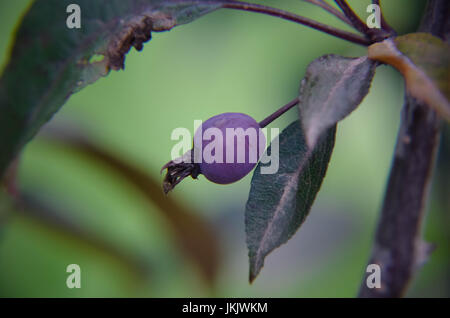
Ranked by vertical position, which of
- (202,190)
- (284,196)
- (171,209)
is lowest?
(284,196)

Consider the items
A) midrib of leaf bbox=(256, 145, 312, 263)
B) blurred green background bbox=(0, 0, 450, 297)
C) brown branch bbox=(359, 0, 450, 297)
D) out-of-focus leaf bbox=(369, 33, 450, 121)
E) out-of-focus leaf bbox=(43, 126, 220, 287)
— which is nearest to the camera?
out-of-focus leaf bbox=(369, 33, 450, 121)

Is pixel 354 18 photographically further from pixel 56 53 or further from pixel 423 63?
pixel 56 53

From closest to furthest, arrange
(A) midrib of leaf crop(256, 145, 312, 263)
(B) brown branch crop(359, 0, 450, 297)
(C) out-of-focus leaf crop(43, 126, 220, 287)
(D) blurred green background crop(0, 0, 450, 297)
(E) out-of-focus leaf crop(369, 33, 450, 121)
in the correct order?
→ (E) out-of-focus leaf crop(369, 33, 450, 121) < (A) midrib of leaf crop(256, 145, 312, 263) < (B) brown branch crop(359, 0, 450, 297) < (C) out-of-focus leaf crop(43, 126, 220, 287) < (D) blurred green background crop(0, 0, 450, 297)

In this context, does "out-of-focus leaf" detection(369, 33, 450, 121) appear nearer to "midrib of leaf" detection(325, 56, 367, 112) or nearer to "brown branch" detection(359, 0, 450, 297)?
"midrib of leaf" detection(325, 56, 367, 112)

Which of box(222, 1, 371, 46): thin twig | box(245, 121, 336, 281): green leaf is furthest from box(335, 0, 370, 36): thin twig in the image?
box(245, 121, 336, 281): green leaf

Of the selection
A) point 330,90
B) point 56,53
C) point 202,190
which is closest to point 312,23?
point 330,90

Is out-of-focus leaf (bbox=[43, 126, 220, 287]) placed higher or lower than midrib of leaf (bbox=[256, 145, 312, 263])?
higher
